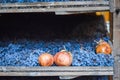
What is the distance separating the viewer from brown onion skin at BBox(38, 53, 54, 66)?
167 cm

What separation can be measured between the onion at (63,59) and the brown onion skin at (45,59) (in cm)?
3

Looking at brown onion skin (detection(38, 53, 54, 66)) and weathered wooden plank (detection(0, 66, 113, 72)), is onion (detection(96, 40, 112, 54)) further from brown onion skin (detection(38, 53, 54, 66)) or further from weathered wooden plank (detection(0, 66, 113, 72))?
brown onion skin (detection(38, 53, 54, 66))

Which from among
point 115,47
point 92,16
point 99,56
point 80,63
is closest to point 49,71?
point 80,63

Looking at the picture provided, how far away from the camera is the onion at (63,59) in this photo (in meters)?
1.66

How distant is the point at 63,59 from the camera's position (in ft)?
5.43

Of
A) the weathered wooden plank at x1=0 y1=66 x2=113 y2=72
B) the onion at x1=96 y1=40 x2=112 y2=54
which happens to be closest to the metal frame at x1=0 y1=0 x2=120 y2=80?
the weathered wooden plank at x1=0 y1=66 x2=113 y2=72

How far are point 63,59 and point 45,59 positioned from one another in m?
0.10

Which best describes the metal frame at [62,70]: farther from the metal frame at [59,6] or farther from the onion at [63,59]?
the metal frame at [59,6]

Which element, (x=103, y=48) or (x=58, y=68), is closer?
(x=58, y=68)

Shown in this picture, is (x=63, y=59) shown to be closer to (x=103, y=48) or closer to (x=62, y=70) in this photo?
(x=62, y=70)

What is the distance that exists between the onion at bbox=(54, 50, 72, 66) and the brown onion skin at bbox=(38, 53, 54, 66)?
0.03 meters

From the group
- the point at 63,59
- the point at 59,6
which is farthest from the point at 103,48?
the point at 59,6

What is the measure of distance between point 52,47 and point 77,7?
1.21 feet

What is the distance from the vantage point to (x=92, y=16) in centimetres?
217
